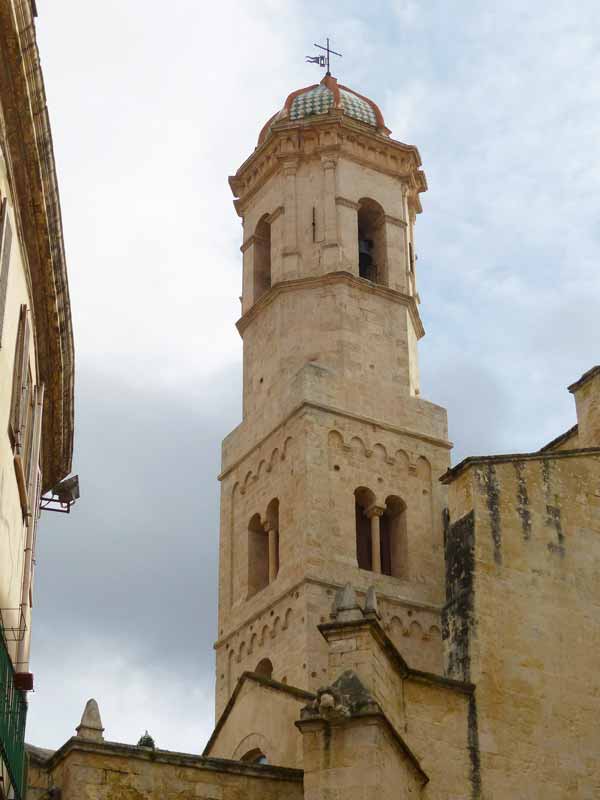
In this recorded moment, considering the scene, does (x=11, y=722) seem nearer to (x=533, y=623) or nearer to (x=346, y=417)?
(x=533, y=623)

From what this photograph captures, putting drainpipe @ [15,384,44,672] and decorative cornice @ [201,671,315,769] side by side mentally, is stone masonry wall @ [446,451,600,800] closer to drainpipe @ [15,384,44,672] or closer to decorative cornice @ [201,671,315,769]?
decorative cornice @ [201,671,315,769]

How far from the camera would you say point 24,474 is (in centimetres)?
1619

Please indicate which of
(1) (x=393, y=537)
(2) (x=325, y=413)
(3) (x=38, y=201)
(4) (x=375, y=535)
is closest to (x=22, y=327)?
(3) (x=38, y=201)

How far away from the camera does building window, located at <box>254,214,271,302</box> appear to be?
40.0 metres

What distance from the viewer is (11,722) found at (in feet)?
46.7

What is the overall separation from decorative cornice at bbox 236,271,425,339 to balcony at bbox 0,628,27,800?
2295 cm

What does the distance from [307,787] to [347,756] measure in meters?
0.66

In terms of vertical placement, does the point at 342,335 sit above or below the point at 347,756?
above

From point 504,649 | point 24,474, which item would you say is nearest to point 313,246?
point 504,649

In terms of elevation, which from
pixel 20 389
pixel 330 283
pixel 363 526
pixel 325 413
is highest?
pixel 330 283

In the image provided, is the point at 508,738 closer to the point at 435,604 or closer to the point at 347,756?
the point at 347,756

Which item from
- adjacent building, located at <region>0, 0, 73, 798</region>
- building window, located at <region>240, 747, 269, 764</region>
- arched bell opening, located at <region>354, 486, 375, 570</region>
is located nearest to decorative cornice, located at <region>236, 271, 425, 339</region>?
arched bell opening, located at <region>354, 486, 375, 570</region>

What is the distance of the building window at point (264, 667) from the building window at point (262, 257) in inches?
414

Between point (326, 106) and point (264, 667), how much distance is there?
16.0 m
